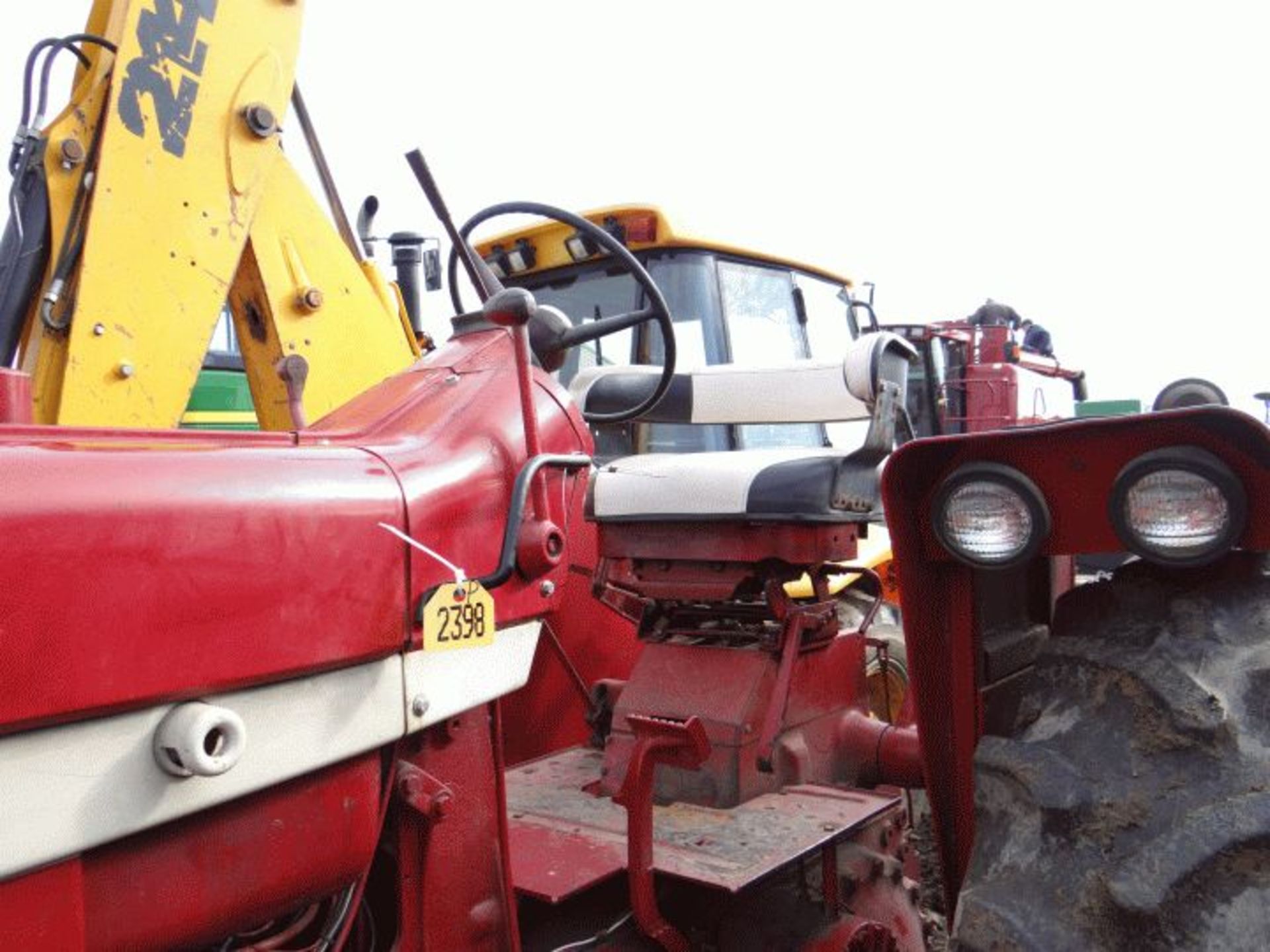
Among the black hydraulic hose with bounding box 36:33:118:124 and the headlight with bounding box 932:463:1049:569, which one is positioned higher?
the black hydraulic hose with bounding box 36:33:118:124

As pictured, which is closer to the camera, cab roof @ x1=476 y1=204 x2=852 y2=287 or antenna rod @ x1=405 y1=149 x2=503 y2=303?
antenna rod @ x1=405 y1=149 x2=503 y2=303

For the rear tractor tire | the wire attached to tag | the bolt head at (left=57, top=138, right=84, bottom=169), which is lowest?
the rear tractor tire

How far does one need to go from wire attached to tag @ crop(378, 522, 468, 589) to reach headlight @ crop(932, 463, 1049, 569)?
66cm

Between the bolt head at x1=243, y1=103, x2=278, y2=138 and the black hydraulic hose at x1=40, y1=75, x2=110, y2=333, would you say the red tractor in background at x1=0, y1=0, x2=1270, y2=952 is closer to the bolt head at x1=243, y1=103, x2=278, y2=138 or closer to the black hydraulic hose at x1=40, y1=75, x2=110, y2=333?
the black hydraulic hose at x1=40, y1=75, x2=110, y2=333

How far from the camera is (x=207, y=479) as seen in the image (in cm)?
112

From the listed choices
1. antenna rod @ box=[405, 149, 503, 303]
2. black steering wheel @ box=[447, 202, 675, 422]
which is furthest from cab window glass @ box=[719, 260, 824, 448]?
antenna rod @ box=[405, 149, 503, 303]

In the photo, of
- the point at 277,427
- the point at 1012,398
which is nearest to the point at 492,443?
the point at 277,427

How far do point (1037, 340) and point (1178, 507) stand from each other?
380 inches

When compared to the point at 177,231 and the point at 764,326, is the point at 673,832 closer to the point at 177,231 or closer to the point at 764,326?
the point at 177,231

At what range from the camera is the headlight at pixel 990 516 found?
1.52 metres

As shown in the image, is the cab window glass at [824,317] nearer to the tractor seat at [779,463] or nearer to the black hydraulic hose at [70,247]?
the tractor seat at [779,463]

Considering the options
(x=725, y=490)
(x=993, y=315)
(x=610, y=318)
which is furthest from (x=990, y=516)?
(x=993, y=315)

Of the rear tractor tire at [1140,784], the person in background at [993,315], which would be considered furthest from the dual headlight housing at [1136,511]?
the person in background at [993,315]

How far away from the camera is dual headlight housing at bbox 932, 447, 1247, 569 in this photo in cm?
141
